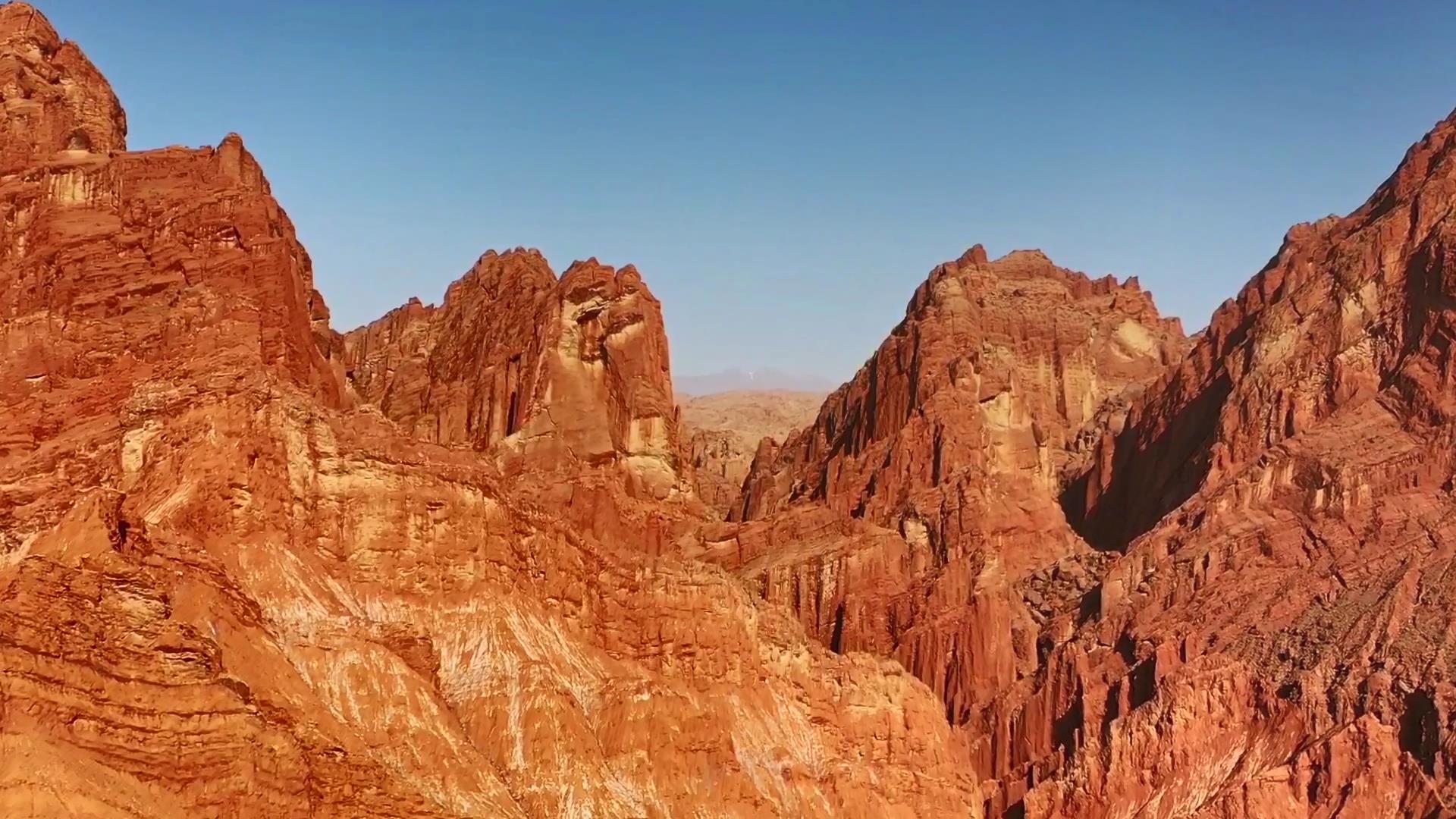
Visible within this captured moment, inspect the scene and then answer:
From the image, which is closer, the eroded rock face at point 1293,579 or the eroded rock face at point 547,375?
the eroded rock face at point 1293,579

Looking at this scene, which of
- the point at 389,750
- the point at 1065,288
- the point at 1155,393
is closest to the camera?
the point at 389,750

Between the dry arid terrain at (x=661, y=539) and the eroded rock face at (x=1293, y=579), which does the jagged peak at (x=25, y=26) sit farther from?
the eroded rock face at (x=1293, y=579)

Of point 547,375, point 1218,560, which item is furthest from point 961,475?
point 547,375

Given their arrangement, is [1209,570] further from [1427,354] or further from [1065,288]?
[1065,288]

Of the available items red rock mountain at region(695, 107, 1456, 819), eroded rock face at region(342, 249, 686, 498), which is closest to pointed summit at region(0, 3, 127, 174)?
eroded rock face at region(342, 249, 686, 498)

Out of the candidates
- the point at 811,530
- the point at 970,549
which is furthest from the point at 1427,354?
the point at 811,530

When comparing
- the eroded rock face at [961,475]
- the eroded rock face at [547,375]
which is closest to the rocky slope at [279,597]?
the eroded rock face at [547,375]
